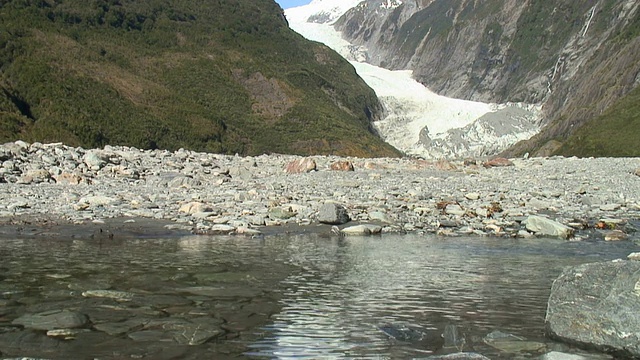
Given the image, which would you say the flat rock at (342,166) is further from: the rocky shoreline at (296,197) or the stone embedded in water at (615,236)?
the stone embedded in water at (615,236)

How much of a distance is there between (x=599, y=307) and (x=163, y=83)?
74.2m

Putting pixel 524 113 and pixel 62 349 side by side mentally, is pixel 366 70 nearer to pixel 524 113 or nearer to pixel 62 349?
pixel 524 113

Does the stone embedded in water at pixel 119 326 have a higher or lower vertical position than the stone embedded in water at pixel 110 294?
lower

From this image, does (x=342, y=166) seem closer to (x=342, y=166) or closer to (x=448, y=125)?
(x=342, y=166)

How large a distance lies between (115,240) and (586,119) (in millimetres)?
81963

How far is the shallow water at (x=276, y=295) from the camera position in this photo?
7293 millimetres

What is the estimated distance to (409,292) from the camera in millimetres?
10664

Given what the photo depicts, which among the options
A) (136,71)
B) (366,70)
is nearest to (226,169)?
(136,71)

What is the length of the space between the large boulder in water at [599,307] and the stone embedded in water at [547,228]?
10.9 metres

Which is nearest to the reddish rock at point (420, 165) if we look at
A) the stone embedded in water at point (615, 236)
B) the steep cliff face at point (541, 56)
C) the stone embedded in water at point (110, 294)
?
the stone embedded in water at point (615, 236)

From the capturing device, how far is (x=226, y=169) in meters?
35.4

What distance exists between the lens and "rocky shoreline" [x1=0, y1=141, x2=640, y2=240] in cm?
1950

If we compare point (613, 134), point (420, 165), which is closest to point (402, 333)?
point (420, 165)

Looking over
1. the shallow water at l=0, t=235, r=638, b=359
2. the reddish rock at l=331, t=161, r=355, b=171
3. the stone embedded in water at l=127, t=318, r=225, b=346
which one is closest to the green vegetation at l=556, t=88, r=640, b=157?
the reddish rock at l=331, t=161, r=355, b=171
